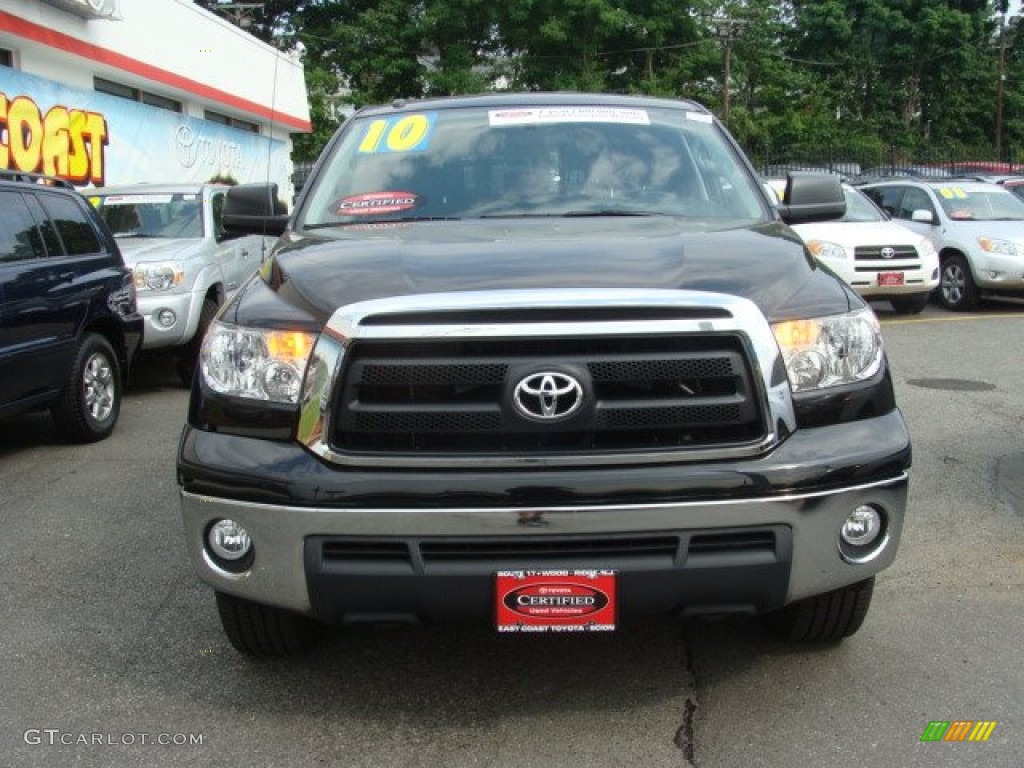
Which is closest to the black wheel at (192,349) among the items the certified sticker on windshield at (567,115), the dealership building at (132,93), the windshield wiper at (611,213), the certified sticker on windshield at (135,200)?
the certified sticker on windshield at (135,200)

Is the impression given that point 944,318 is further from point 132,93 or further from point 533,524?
point 132,93

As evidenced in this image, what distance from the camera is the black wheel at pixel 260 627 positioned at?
11.1 feet

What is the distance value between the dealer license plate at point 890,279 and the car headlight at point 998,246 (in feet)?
4.99

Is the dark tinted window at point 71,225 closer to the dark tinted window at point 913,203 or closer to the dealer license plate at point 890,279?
the dealer license plate at point 890,279

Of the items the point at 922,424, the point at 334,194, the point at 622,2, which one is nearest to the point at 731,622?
the point at 334,194

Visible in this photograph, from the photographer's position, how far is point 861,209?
1418 cm

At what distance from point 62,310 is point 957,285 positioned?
11322 millimetres

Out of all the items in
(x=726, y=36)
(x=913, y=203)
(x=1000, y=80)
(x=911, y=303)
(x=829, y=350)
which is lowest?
(x=911, y=303)

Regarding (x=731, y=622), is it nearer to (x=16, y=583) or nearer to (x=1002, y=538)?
(x=1002, y=538)

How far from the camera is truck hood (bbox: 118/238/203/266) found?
9.07 m

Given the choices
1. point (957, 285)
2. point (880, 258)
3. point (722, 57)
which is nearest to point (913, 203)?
point (957, 285)

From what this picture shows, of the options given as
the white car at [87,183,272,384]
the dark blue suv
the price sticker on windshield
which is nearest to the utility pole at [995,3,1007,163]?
the white car at [87,183,272,384]

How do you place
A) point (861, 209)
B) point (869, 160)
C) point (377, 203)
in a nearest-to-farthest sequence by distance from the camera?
point (377, 203) < point (861, 209) < point (869, 160)

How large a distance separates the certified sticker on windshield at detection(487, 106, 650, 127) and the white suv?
10403mm
